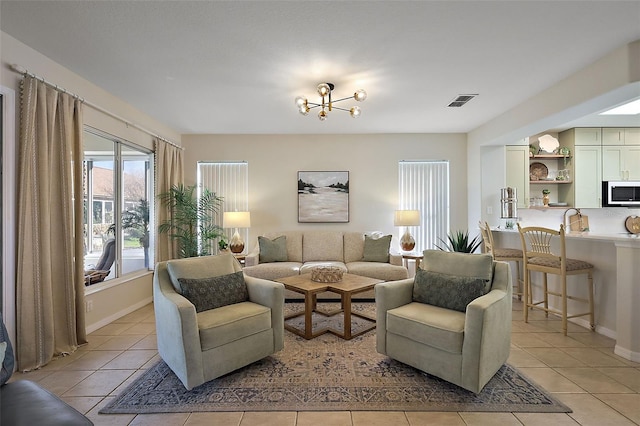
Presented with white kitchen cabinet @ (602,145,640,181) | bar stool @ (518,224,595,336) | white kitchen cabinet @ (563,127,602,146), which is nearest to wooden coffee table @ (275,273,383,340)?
bar stool @ (518,224,595,336)

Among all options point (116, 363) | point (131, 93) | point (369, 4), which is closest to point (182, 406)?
point (116, 363)

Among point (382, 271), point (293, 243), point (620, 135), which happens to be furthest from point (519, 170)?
point (293, 243)

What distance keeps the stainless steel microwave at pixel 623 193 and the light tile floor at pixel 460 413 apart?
2.93 m

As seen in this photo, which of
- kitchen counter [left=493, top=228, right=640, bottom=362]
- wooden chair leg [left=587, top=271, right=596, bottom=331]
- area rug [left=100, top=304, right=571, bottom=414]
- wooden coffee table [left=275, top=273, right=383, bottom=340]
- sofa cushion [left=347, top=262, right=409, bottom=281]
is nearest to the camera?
area rug [left=100, top=304, right=571, bottom=414]

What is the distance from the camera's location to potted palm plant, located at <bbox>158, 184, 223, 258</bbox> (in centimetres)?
454

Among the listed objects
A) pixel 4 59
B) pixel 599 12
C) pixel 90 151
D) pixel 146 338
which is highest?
pixel 599 12

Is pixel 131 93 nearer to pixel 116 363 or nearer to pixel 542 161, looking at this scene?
pixel 116 363

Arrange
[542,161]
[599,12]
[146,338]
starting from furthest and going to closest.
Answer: [542,161]
[146,338]
[599,12]

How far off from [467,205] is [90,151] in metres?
5.56

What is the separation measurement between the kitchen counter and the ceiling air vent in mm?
1923

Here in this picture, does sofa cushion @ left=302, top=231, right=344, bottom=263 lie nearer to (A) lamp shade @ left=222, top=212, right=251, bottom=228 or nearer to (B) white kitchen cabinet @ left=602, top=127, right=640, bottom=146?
(A) lamp shade @ left=222, top=212, right=251, bottom=228

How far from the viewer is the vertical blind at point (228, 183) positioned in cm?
529

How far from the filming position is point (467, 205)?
5.25 m

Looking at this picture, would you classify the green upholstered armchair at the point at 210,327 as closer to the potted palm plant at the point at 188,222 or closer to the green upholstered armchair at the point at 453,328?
the green upholstered armchair at the point at 453,328
